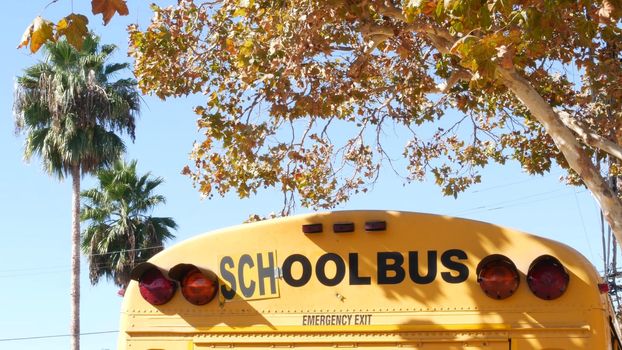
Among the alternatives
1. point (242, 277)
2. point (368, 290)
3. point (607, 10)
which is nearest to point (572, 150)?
point (607, 10)

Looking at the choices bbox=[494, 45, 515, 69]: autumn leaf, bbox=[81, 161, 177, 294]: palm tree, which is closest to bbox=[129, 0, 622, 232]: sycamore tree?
bbox=[494, 45, 515, 69]: autumn leaf

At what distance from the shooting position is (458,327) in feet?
17.4

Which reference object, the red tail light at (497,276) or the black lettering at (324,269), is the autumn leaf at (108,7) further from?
the red tail light at (497,276)

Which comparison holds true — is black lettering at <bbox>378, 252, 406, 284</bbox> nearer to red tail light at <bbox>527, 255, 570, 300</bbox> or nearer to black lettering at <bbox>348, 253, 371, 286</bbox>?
black lettering at <bbox>348, 253, 371, 286</bbox>

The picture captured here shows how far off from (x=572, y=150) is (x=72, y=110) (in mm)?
20881

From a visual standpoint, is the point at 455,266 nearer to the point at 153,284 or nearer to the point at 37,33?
the point at 153,284

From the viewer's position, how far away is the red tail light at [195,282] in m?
5.62

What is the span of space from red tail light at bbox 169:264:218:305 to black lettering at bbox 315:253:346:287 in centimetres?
58

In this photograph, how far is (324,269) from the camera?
18.2 ft

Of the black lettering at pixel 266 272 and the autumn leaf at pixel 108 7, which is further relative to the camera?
the autumn leaf at pixel 108 7

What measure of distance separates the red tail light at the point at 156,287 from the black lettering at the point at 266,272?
49cm

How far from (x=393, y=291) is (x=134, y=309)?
4.77ft

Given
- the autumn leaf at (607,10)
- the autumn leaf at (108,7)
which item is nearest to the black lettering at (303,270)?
the autumn leaf at (108,7)

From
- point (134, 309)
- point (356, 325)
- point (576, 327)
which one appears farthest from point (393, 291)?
point (134, 309)
